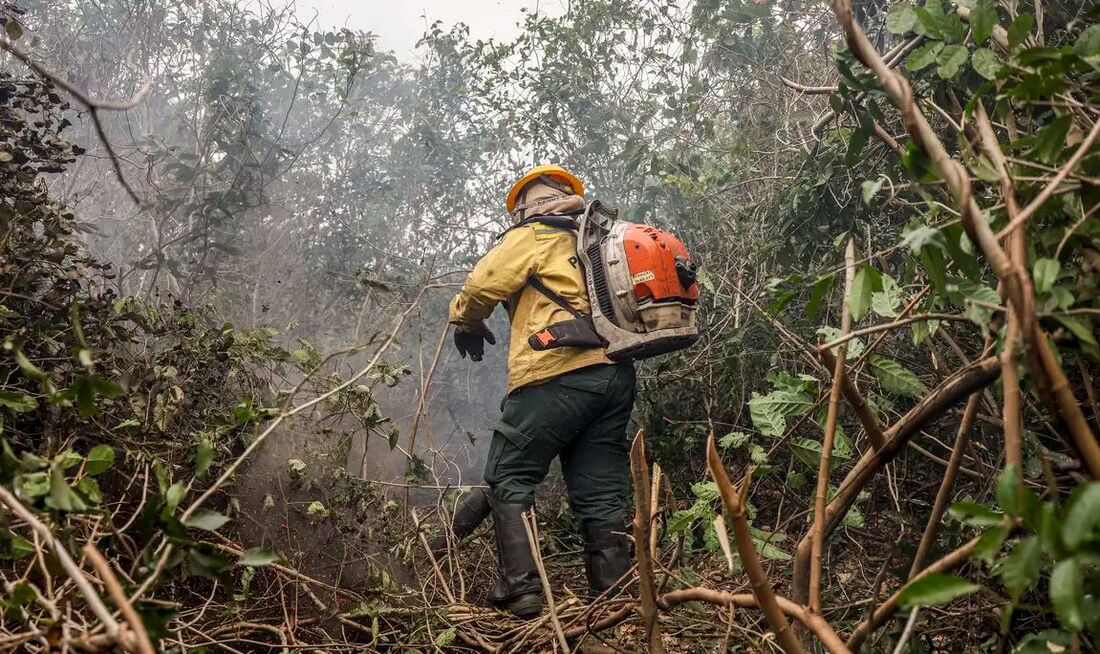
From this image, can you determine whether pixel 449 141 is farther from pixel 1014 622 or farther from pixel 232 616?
pixel 1014 622

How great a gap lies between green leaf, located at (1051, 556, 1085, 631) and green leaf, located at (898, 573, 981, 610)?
3.7 inches

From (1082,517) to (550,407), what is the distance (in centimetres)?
290

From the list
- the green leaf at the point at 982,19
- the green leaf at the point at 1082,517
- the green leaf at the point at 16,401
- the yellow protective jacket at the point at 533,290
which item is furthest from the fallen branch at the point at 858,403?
the yellow protective jacket at the point at 533,290

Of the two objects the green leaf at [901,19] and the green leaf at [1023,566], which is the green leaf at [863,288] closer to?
the green leaf at [1023,566]

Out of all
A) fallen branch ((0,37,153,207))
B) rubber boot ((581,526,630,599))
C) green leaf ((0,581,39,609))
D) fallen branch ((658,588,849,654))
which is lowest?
rubber boot ((581,526,630,599))

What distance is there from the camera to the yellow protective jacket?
145 inches

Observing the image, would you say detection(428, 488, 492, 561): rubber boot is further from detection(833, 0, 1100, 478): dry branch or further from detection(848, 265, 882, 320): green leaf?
detection(833, 0, 1100, 478): dry branch

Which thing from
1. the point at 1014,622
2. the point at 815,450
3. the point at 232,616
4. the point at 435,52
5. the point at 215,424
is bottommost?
the point at 1014,622

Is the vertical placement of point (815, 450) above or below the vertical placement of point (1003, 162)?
below

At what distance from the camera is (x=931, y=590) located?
877mm

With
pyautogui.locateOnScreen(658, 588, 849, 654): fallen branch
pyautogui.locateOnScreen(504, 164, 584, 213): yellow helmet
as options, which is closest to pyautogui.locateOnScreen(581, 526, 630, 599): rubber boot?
pyautogui.locateOnScreen(504, 164, 584, 213): yellow helmet

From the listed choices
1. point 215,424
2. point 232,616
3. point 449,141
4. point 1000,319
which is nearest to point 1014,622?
point 1000,319

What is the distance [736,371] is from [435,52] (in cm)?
664

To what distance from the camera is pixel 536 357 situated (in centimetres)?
369
